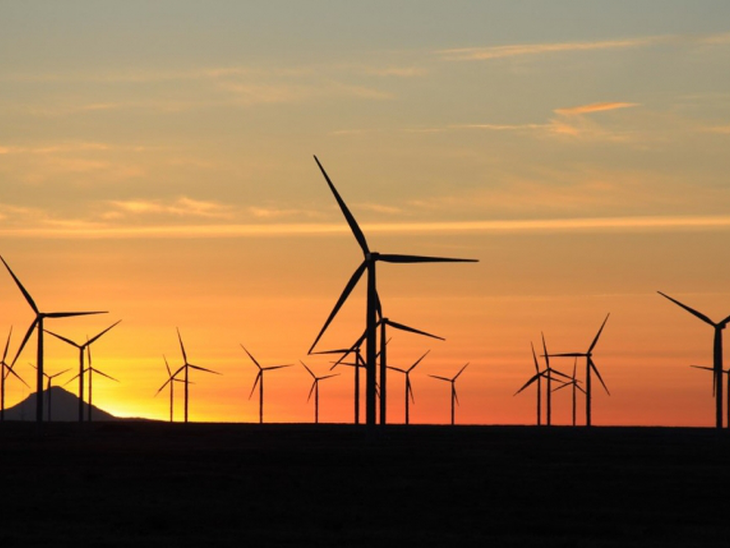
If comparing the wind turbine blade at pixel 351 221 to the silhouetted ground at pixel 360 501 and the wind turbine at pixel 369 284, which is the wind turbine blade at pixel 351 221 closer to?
the wind turbine at pixel 369 284

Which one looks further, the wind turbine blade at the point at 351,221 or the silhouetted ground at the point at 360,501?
the wind turbine blade at the point at 351,221

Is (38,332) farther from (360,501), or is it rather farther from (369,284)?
(360,501)

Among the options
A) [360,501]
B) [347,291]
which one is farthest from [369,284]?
[360,501]

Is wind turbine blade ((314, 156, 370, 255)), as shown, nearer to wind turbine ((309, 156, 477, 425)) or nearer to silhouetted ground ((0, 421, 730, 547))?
wind turbine ((309, 156, 477, 425))

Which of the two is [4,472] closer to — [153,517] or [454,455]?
[153,517]

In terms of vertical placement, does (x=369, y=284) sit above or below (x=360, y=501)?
above

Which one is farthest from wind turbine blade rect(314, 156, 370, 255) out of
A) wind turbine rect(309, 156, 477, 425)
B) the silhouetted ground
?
the silhouetted ground

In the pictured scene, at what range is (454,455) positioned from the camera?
105m

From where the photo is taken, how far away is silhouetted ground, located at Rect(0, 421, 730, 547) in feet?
158

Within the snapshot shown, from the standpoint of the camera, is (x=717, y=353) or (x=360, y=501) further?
(x=717, y=353)

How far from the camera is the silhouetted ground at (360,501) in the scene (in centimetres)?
4828

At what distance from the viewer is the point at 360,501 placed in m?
61.5

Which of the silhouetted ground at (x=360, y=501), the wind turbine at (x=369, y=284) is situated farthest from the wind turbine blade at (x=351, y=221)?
the silhouetted ground at (x=360, y=501)

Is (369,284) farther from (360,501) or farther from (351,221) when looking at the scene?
(360,501)
